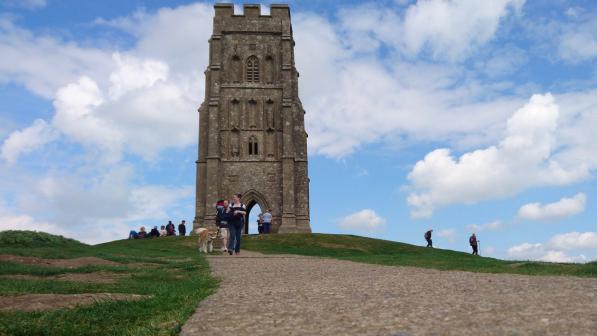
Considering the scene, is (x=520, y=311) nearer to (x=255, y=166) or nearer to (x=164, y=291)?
(x=164, y=291)

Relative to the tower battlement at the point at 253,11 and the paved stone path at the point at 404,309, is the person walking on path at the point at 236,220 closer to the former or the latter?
the paved stone path at the point at 404,309

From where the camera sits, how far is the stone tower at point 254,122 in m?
44.9

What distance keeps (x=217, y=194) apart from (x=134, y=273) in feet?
106

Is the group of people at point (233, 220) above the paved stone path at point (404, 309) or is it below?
above

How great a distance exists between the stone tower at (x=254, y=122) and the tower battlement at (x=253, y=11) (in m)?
0.08

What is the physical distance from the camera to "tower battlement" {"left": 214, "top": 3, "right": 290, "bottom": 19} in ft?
159

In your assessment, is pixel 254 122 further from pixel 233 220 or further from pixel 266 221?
pixel 233 220

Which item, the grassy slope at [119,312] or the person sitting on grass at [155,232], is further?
the person sitting on grass at [155,232]

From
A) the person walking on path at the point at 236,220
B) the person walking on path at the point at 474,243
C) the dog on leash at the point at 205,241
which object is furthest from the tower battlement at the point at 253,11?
the person walking on path at the point at 236,220

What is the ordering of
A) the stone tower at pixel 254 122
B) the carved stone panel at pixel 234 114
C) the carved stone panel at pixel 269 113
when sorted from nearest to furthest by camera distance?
the stone tower at pixel 254 122 → the carved stone panel at pixel 234 114 → the carved stone panel at pixel 269 113

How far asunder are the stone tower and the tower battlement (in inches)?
3.2

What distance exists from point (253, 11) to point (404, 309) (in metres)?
45.7

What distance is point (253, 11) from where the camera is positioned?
49.0m

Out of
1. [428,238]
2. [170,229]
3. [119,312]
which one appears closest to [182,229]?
[170,229]
